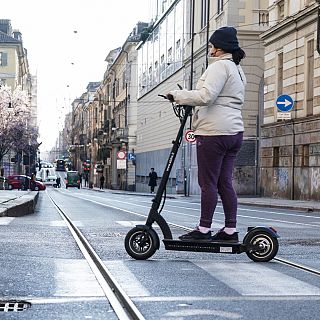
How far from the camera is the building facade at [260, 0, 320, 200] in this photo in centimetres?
3169

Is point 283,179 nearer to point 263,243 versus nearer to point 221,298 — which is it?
point 263,243

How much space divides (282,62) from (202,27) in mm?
14141

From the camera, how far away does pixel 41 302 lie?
4.89 m

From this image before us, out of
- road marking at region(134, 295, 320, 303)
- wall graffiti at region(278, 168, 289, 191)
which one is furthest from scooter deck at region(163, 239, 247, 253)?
wall graffiti at region(278, 168, 289, 191)

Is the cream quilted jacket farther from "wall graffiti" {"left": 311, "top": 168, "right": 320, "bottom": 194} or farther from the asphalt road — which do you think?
"wall graffiti" {"left": 311, "top": 168, "right": 320, "bottom": 194}

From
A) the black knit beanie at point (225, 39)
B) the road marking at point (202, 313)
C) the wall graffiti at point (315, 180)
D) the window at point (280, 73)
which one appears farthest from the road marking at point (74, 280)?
the window at point (280, 73)

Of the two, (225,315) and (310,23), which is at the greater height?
(310,23)

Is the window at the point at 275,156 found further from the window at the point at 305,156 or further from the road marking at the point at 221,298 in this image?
the road marking at the point at 221,298

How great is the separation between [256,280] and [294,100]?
94.4 ft

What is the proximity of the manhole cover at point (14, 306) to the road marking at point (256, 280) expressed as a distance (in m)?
1.45

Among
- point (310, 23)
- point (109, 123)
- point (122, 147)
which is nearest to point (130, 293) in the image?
point (310, 23)

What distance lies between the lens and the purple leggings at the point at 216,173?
23.0ft

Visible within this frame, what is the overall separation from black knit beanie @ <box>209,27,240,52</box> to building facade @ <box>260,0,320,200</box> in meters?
23.6

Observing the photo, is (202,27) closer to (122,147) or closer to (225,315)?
(122,147)
